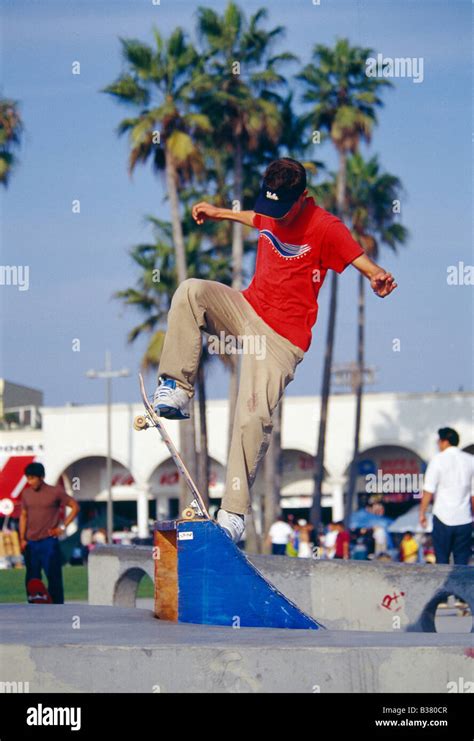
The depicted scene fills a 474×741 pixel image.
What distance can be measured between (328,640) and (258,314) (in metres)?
2.26

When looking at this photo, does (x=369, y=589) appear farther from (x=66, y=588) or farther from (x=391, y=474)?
(x=391, y=474)

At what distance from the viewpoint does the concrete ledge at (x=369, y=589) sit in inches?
299

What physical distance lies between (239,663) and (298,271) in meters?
2.63

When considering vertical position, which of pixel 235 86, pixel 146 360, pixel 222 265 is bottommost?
pixel 146 360

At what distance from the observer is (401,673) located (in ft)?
14.3

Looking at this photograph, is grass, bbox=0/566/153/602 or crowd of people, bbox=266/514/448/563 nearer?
grass, bbox=0/566/153/602

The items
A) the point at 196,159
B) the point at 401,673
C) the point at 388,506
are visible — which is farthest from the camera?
the point at 388,506

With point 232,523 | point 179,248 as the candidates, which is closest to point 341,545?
point 232,523

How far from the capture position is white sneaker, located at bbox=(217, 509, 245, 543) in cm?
633

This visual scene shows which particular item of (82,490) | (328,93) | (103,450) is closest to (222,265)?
(328,93)

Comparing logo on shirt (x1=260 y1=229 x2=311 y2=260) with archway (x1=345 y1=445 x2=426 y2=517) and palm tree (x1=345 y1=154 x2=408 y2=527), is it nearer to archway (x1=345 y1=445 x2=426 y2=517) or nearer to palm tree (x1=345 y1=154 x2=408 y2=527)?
palm tree (x1=345 y1=154 x2=408 y2=527)

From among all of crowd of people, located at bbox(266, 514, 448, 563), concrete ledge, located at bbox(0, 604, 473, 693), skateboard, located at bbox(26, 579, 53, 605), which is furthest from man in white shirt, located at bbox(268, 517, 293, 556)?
concrete ledge, located at bbox(0, 604, 473, 693)

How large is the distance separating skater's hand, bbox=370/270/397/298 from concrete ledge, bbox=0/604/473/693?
6.43ft

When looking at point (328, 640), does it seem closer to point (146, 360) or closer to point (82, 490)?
point (146, 360)
